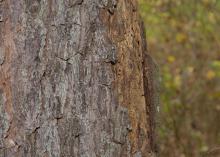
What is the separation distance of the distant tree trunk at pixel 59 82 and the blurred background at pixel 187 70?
297 centimetres

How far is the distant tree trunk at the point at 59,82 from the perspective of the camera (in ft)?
7.82

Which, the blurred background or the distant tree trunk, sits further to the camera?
the blurred background

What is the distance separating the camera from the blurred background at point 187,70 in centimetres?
607

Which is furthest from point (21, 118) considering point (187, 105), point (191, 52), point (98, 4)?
point (191, 52)

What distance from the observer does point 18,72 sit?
2.40 meters

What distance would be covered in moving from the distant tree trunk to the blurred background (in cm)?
297

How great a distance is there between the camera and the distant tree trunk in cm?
238

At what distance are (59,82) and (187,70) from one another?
490 centimetres

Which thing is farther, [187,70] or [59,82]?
[187,70]

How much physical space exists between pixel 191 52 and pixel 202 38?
1.12 feet

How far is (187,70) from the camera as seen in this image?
7156mm

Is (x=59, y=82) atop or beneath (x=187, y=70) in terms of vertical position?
beneath

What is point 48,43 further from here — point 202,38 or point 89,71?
point 202,38

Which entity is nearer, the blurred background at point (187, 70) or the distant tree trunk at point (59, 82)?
the distant tree trunk at point (59, 82)
